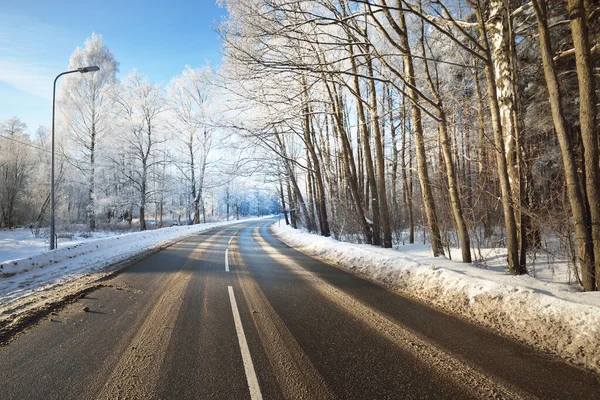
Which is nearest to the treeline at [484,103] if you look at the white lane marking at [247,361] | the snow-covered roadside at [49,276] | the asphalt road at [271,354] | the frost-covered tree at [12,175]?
the asphalt road at [271,354]

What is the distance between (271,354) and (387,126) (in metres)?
15.1

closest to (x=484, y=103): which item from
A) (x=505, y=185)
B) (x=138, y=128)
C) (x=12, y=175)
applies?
(x=505, y=185)

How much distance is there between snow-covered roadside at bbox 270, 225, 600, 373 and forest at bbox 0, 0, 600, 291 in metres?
0.94

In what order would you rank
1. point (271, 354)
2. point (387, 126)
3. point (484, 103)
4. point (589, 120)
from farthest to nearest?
point (387, 126)
point (484, 103)
point (589, 120)
point (271, 354)

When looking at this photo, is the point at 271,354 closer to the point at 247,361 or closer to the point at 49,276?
the point at 247,361

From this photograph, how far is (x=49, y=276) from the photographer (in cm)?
654

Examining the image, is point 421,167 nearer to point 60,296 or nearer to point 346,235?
point 346,235

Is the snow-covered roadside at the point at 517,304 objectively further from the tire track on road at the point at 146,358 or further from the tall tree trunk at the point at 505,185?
the tire track on road at the point at 146,358

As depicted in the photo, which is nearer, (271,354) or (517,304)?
(271,354)

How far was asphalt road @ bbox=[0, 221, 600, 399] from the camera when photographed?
2.36m

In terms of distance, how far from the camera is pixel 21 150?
90.9ft

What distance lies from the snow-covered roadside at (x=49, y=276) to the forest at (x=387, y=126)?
5.97 m

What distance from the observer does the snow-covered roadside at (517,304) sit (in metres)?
2.79

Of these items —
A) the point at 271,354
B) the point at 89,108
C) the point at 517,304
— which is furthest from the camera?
the point at 89,108
